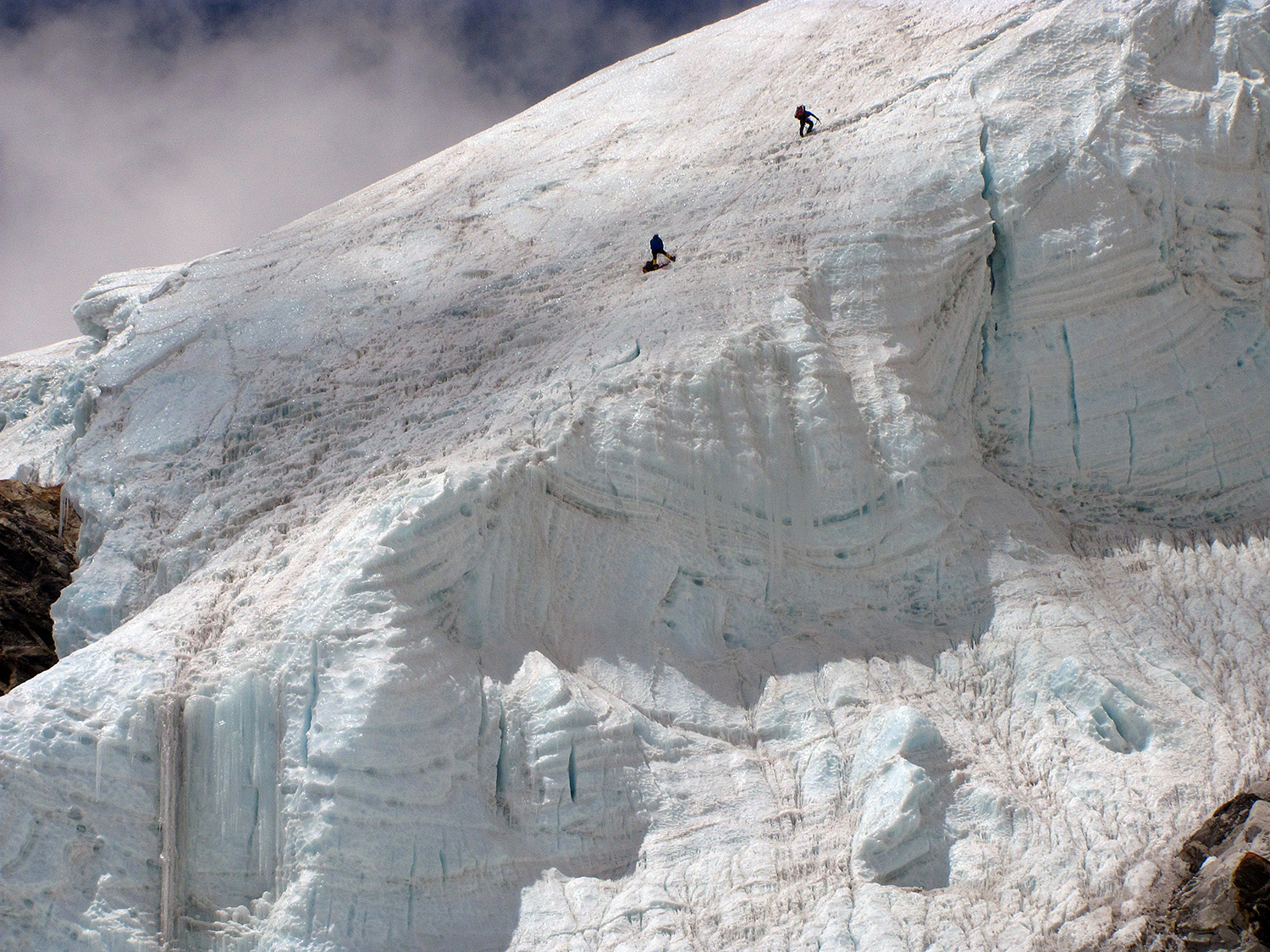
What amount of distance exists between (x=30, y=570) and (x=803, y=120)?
29.6 ft

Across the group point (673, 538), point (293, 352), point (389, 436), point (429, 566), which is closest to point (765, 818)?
point (673, 538)

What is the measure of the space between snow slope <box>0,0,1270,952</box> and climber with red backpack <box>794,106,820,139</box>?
0.79 ft

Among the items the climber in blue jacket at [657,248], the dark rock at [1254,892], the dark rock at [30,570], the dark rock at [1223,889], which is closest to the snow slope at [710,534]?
the dark rock at [1223,889]

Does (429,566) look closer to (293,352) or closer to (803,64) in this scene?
(293,352)

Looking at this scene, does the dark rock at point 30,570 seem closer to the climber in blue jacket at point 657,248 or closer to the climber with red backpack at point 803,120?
the climber in blue jacket at point 657,248

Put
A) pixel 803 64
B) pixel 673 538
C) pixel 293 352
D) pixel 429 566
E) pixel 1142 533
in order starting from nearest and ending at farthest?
pixel 429 566 → pixel 673 538 → pixel 1142 533 → pixel 293 352 → pixel 803 64

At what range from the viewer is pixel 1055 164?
38.7 feet

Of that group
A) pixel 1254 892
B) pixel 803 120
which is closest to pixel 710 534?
pixel 1254 892

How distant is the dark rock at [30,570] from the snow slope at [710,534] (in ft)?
3.26

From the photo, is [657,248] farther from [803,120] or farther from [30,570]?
[30,570]

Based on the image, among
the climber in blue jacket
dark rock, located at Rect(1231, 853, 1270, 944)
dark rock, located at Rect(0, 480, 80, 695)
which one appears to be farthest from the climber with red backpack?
dark rock, located at Rect(1231, 853, 1270, 944)

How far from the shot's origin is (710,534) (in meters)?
9.74

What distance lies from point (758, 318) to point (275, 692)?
519 centimetres

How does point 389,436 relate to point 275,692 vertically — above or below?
above
